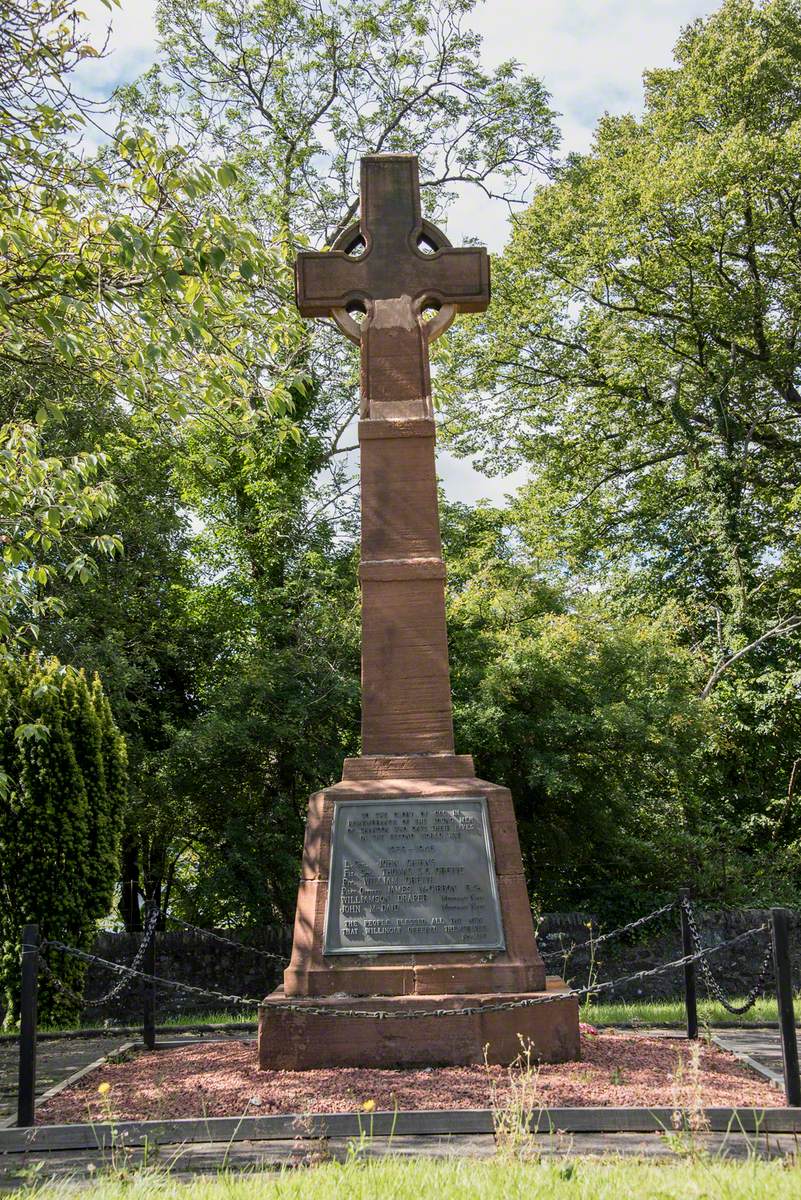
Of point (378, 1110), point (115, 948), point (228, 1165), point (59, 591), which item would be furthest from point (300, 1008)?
point (59, 591)

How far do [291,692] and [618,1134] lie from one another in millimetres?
10970

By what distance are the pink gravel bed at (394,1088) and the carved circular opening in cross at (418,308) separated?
5.27 metres

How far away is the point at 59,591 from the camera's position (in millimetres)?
17469

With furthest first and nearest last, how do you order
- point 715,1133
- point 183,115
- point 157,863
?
point 183,115 → point 157,863 → point 715,1133

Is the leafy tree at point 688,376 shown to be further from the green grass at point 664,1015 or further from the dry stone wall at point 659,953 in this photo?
the green grass at point 664,1015

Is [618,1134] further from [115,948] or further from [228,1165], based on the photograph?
[115,948]

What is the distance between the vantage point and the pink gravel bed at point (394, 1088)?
220 inches

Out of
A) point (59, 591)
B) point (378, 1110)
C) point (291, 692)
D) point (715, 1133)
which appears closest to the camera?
point (715, 1133)

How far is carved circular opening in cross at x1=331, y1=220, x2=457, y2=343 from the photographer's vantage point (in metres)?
8.54

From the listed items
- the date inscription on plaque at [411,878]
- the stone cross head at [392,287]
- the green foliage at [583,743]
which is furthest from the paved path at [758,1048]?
the green foliage at [583,743]

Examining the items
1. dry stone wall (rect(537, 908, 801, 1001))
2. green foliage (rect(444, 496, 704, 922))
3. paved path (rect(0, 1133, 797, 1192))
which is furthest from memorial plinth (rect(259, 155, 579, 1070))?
green foliage (rect(444, 496, 704, 922))

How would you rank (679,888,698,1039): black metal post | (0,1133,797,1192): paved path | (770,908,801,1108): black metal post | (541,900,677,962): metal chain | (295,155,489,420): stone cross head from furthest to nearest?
(295,155,489,420): stone cross head < (679,888,698,1039): black metal post < (541,900,677,962): metal chain < (770,908,801,1108): black metal post < (0,1133,797,1192): paved path

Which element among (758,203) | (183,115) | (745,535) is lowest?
(745,535)

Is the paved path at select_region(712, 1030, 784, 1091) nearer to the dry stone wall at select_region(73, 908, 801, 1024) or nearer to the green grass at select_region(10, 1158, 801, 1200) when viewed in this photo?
the green grass at select_region(10, 1158, 801, 1200)
